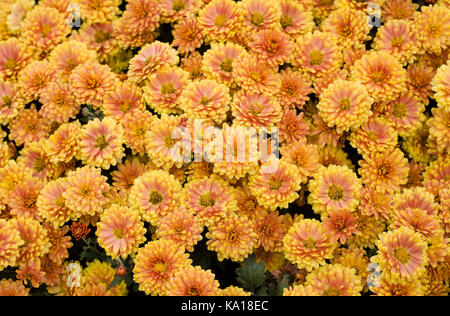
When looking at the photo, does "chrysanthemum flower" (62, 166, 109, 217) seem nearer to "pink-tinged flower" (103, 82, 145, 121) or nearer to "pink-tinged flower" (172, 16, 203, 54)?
"pink-tinged flower" (103, 82, 145, 121)

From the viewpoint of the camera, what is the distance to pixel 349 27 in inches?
114

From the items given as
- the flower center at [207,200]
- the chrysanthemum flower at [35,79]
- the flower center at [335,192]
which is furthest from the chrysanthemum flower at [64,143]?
the flower center at [335,192]

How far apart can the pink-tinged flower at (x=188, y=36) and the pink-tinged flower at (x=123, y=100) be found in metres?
0.38

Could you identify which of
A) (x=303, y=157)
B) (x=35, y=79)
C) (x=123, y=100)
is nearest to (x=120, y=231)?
(x=123, y=100)

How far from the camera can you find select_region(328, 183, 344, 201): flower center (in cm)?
248

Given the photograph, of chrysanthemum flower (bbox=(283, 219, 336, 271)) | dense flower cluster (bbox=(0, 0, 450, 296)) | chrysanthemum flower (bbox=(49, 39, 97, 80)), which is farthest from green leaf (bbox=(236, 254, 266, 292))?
chrysanthemum flower (bbox=(49, 39, 97, 80))

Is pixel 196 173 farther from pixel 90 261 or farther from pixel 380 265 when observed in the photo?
pixel 380 265

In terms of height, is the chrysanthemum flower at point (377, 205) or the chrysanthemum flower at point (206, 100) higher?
the chrysanthemum flower at point (206, 100)

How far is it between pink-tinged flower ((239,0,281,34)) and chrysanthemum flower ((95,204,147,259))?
126 centimetres

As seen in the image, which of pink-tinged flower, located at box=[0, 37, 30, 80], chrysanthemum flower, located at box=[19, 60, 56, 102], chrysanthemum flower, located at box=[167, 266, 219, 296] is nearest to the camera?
chrysanthemum flower, located at box=[167, 266, 219, 296]

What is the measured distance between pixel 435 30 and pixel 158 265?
6.53 ft

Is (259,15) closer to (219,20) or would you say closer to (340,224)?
(219,20)

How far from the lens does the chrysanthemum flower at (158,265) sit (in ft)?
7.41

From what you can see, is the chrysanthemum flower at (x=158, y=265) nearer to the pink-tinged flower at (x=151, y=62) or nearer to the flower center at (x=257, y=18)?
the pink-tinged flower at (x=151, y=62)
